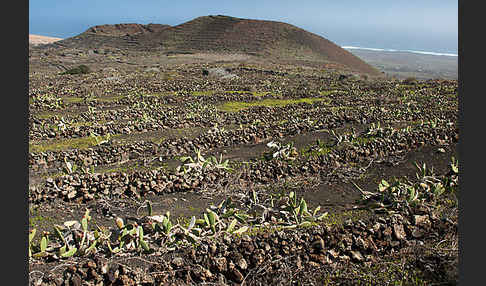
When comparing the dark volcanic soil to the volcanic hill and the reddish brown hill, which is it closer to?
the volcanic hill

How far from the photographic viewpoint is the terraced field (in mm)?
3822

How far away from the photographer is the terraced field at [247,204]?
12.5 feet

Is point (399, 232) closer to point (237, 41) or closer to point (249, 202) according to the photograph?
point (249, 202)

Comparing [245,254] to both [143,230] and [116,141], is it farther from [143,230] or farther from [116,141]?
[116,141]

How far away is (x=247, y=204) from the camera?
5.88m

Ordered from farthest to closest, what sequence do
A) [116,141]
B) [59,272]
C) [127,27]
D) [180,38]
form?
[127,27]
[180,38]
[116,141]
[59,272]

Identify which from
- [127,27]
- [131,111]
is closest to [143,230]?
[131,111]

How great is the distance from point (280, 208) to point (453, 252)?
8.27 feet

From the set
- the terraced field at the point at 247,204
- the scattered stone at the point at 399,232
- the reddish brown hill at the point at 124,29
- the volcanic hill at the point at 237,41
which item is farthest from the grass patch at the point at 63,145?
the reddish brown hill at the point at 124,29

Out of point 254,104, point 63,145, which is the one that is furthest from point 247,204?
point 254,104

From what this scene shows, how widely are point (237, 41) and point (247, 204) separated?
75.6 m

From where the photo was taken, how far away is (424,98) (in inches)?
722

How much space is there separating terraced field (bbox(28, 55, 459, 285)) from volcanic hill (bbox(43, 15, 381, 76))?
2229 inches

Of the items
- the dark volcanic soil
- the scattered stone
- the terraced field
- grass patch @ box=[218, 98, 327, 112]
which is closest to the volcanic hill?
grass patch @ box=[218, 98, 327, 112]
